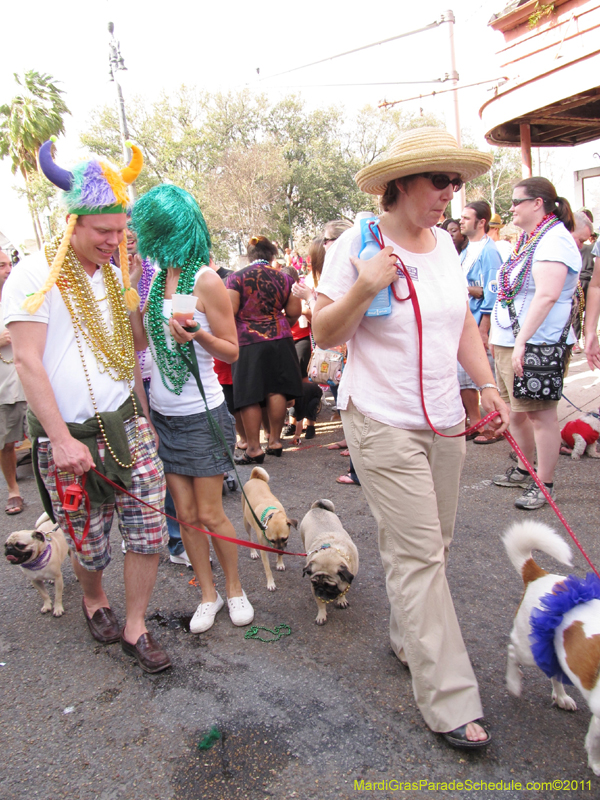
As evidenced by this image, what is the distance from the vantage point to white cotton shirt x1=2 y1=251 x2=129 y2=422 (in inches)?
85.0

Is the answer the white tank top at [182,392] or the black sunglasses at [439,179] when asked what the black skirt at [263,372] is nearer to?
the white tank top at [182,392]

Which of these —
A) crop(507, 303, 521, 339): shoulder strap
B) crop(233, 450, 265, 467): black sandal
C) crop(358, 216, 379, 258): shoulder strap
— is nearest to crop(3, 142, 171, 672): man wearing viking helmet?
crop(358, 216, 379, 258): shoulder strap

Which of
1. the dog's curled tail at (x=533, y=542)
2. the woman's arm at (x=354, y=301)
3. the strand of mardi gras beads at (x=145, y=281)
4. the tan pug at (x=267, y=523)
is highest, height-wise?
the strand of mardi gras beads at (x=145, y=281)

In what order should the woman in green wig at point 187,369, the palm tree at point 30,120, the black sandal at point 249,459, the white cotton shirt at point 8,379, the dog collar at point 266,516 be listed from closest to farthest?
the woman in green wig at point 187,369
the dog collar at point 266,516
the white cotton shirt at point 8,379
the black sandal at point 249,459
the palm tree at point 30,120

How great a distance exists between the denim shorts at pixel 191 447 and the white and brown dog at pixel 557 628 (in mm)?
1397

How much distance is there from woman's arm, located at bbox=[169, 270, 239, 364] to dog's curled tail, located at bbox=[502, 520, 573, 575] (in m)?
1.49

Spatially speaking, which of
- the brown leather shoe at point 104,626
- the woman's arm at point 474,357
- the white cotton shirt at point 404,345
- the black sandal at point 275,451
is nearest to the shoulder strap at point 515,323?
the woman's arm at point 474,357

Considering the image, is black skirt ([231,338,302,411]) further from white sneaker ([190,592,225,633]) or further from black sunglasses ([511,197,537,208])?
white sneaker ([190,592,225,633])

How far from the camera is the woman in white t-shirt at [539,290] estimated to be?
3.53 meters

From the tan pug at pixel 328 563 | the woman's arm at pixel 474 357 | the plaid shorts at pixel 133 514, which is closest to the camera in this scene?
the woman's arm at pixel 474 357

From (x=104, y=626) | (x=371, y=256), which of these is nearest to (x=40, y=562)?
(x=104, y=626)

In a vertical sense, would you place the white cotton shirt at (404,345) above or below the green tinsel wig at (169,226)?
below

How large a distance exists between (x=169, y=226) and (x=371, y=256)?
1073 mm

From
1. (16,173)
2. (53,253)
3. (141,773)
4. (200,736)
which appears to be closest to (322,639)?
(200,736)
